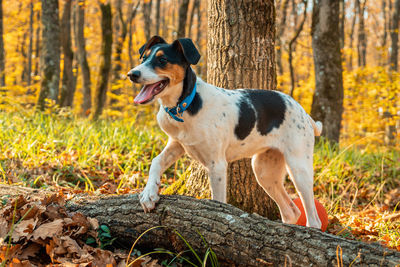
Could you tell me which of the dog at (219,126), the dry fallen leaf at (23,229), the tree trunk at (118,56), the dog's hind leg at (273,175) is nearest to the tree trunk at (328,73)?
the dog at (219,126)

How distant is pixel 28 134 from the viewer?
5848 millimetres

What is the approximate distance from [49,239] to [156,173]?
3.14 ft

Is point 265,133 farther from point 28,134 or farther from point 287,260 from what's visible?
point 28,134

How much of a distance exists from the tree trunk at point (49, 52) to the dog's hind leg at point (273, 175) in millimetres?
7014

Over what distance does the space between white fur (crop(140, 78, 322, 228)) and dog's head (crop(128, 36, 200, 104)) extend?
7 cm

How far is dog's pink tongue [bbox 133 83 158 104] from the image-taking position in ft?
9.04

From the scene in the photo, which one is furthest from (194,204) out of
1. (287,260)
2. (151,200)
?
(287,260)

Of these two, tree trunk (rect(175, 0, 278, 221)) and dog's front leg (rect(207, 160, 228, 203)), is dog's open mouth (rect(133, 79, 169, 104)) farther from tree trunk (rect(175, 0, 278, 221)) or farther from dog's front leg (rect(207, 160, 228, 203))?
tree trunk (rect(175, 0, 278, 221))

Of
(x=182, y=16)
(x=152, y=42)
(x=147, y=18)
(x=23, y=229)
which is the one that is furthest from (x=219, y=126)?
(x=147, y=18)

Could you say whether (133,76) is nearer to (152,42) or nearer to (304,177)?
(152,42)

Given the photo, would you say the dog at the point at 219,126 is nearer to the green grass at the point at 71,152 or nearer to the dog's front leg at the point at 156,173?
the dog's front leg at the point at 156,173

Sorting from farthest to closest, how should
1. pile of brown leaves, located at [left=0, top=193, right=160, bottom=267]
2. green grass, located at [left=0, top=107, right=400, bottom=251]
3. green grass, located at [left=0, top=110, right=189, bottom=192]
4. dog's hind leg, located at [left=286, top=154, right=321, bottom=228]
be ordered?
green grass, located at [left=0, top=110, right=189, bottom=192], green grass, located at [left=0, top=107, right=400, bottom=251], dog's hind leg, located at [left=286, top=154, right=321, bottom=228], pile of brown leaves, located at [left=0, top=193, right=160, bottom=267]

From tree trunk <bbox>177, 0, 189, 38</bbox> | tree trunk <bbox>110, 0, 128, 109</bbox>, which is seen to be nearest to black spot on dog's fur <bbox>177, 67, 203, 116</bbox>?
tree trunk <bbox>177, 0, 189, 38</bbox>

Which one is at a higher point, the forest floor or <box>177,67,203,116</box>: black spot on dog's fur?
<box>177,67,203,116</box>: black spot on dog's fur
